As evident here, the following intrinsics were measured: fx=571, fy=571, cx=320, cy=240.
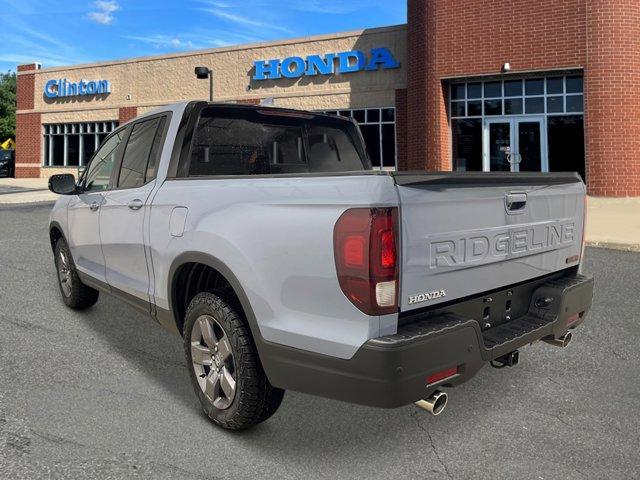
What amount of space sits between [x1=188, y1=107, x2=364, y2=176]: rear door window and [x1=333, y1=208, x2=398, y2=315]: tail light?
175 cm

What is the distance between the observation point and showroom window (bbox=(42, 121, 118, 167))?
102 feet

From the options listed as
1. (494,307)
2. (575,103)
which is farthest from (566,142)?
(494,307)

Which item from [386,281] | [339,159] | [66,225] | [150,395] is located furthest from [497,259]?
[66,225]

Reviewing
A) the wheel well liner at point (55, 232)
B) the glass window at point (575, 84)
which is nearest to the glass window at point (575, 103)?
the glass window at point (575, 84)

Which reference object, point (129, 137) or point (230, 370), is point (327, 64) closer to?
point (129, 137)

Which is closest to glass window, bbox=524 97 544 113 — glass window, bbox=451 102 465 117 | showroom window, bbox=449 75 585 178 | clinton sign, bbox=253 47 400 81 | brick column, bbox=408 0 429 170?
showroom window, bbox=449 75 585 178

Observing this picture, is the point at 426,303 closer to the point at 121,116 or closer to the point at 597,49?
the point at 597,49

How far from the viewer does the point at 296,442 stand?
3.06 m

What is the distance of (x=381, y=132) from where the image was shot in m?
22.9

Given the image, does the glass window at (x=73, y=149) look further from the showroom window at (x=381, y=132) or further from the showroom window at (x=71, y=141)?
the showroom window at (x=381, y=132)

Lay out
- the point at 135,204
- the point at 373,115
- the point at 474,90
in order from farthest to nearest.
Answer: the point at 373,115
the point at 474,90
the point at 135,204

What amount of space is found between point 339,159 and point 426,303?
225cm

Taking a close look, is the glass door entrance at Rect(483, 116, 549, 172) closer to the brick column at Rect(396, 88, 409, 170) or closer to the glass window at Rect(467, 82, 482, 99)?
the glass window at Rect(467, 82, 482, 99)

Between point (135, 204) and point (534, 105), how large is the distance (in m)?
16.8
